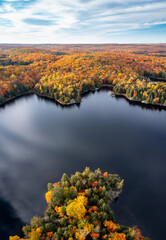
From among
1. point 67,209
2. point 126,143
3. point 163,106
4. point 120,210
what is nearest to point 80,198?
point 67,209

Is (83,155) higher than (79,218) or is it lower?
lower

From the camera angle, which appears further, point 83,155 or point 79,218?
point 83,155

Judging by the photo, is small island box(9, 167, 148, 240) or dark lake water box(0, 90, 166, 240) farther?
dark lake water box(0, 90, 166, 240)

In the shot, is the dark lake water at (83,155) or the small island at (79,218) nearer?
the small island at (79,218)

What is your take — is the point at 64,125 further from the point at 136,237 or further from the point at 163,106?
the point at 163,106
